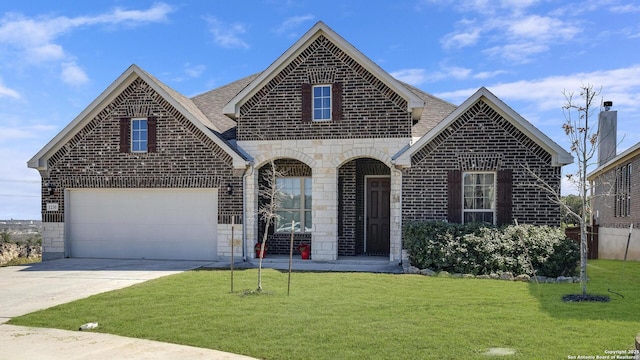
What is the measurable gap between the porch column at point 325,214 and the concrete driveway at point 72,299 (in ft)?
11.9

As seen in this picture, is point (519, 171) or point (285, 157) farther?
point (285, 157)

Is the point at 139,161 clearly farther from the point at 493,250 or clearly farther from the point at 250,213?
the point at 493,250

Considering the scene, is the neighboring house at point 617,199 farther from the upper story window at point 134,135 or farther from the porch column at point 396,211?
the upper story window at point 134,135

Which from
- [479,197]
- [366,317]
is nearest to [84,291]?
[366,317]

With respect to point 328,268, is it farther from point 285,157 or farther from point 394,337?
point 394,337

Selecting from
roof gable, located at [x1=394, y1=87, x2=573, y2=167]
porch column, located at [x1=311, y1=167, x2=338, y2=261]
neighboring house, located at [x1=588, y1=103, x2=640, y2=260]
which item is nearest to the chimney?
neighboring house, located at [x1=588, y1=103, x2=640, y2=260]

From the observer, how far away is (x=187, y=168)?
16.1 meters

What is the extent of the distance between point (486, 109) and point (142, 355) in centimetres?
1135

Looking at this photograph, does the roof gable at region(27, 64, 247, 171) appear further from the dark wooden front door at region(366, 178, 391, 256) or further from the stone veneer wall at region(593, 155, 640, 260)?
the stone veneer wall at region(593, 155, 640, 260)


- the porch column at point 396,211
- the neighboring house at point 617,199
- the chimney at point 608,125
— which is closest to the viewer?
the porch column at point 396,211

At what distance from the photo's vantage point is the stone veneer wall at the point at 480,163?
14.2 meters

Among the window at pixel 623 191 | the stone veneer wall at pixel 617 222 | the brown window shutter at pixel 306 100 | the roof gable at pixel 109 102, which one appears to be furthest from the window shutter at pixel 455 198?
the window at pixel 623 191

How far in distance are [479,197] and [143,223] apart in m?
10.4

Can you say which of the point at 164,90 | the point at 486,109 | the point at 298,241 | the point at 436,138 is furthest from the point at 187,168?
the point at 486,109
